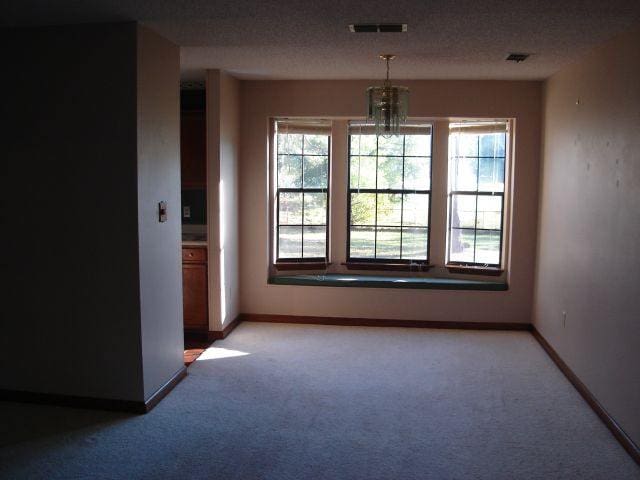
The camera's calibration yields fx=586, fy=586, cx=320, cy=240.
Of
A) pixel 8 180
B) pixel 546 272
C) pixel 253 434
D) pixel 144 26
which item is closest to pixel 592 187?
pixel 546 272

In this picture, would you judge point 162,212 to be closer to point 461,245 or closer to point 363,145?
point 363,145

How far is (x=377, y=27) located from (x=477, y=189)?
2.77m

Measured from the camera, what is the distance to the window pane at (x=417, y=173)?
6.09 m

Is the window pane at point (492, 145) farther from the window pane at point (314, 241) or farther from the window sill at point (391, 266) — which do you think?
the window pane at point (314, 241)

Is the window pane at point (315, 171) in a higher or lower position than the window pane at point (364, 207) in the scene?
higher

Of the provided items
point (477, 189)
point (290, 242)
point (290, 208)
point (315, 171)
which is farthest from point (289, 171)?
point (477, 189)

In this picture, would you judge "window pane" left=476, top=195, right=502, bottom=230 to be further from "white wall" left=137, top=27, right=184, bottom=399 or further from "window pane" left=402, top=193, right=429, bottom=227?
"white wall" left=137, top=27, right=184, bottom=399

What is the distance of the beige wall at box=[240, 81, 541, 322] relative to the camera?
18.7ft

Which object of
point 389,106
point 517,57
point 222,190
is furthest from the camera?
point 222,190

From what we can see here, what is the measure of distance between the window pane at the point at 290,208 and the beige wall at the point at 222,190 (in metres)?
0.55

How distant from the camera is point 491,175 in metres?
5.93

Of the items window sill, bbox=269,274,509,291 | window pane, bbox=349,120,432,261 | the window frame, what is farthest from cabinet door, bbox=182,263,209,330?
window pane, bbox=349,120,432,261

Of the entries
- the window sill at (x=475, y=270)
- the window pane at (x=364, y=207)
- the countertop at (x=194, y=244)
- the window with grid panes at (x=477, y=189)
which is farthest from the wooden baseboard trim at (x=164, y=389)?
the window with grid panes at (x=477, y=189)

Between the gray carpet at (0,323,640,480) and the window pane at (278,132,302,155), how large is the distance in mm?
2175
